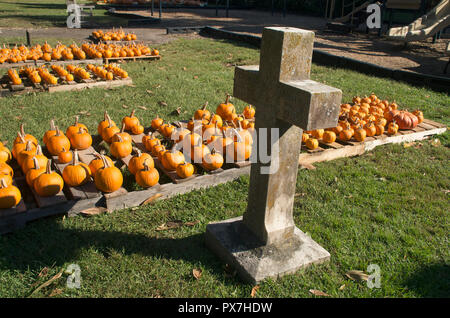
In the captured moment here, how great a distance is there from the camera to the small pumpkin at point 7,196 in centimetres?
358

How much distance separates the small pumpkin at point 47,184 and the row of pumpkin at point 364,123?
327 cm

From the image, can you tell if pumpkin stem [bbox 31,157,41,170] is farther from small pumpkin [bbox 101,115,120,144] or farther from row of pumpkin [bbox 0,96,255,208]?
small pumpkin [bbox 101,115,120,144]

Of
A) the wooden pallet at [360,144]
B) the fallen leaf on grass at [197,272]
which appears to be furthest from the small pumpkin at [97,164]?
the wooden pallet at [360,144]

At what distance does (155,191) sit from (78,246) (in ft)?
3.45

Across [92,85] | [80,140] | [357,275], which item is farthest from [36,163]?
[92,85]

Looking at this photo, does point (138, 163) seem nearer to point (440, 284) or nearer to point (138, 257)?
point (138, 257)

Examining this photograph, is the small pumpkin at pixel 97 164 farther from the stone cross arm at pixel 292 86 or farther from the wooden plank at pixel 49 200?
the stone cross arm at pixel 292 86

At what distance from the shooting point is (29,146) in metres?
4.23

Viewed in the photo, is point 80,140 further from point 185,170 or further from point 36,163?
point 185,170

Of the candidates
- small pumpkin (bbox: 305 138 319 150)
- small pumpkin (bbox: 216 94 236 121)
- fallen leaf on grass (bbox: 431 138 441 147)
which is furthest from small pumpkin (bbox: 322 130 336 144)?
fallen leaf on grass (bbox: 431 138 441 147)

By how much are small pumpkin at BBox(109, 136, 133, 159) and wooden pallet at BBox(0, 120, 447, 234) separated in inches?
12.8

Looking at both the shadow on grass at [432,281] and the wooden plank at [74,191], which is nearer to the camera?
the shadow on grass at [432,281]

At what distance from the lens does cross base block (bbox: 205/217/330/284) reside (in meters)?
3.12

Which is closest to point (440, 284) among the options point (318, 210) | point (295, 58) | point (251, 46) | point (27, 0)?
point (318, 210)
